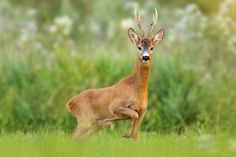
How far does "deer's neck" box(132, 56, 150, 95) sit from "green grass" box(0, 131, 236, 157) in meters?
0.60

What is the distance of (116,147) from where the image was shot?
8.46 metres

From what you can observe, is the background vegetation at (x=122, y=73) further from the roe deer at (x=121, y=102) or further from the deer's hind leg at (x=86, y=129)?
the deer's hind leg at (x=86, y=129)

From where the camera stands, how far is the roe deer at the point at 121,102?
379 inches

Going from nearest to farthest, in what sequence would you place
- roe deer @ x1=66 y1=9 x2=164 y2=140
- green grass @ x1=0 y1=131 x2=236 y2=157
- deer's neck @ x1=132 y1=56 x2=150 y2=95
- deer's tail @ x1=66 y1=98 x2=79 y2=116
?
green grass @ x1=0 y1=131 x2=236 y2=157 < roe deer @ x1=66 y1=9 x2=164 y2=140 < deer's neck @ x1=132 y1=56 x2=150 y2=95 < deer's tail @ x1=66 y1=98 x2=79 y2=116

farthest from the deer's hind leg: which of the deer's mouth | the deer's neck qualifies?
the deer's mouth

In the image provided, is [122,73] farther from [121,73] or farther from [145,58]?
[145,58]

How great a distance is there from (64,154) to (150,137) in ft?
8.19

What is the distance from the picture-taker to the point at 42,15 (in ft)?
72.2

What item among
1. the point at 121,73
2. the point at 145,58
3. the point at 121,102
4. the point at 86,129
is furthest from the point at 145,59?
the point at 121,73

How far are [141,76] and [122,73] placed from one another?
4.98 metres

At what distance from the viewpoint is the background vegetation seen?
1388 cm

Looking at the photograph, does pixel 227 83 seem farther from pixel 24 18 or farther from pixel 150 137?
pixel 24 18

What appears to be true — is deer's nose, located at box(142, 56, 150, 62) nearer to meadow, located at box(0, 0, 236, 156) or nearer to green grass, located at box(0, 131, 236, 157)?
green grass, located at box(0, 131, 236, 157)

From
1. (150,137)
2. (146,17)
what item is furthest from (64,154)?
(146,17)
